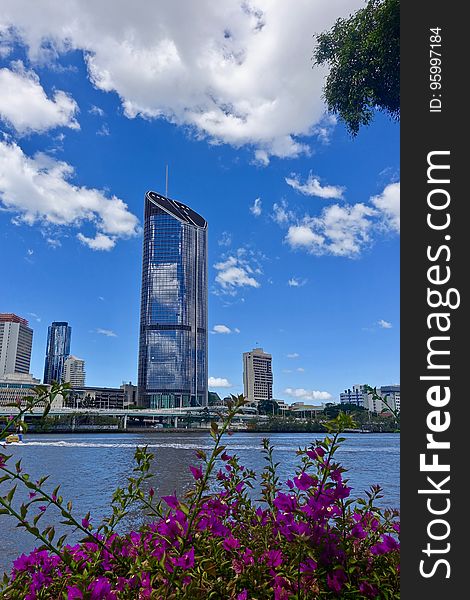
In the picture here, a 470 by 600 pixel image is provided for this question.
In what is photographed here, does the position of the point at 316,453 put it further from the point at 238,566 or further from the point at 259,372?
the point at 259,372

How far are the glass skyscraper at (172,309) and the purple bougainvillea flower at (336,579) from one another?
110 meters

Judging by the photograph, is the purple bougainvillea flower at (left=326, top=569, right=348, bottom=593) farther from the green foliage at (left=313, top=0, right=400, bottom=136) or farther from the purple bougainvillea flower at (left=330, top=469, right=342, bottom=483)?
the green foliage at (left=313, top=0, right=400, bottom=136)

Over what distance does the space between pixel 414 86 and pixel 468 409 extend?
Answer: 3.00ft

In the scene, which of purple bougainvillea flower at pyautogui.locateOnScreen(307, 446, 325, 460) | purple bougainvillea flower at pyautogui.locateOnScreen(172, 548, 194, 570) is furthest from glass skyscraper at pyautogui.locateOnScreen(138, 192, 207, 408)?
purple bougainvillea flower at pyautogui.locateOnScreen(172, 548, 194, 570)

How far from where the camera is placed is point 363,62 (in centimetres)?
515

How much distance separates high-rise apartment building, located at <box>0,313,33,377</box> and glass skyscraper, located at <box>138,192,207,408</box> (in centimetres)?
6470

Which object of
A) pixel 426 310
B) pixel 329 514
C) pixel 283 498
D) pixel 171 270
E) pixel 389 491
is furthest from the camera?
pixel 171 270

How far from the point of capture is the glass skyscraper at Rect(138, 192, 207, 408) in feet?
362

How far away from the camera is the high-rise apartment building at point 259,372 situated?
138462mm

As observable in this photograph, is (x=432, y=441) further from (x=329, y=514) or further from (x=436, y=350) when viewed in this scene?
(x=329, y=514)

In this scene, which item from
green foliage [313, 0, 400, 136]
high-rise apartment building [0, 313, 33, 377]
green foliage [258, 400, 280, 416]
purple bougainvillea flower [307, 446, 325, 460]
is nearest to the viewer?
purple bougainvillea flower [307, 446, 325, 460]

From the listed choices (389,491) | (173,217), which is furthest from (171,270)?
(389,491)

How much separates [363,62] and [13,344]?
A: 16881cm

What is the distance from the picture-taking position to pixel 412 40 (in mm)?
1400
